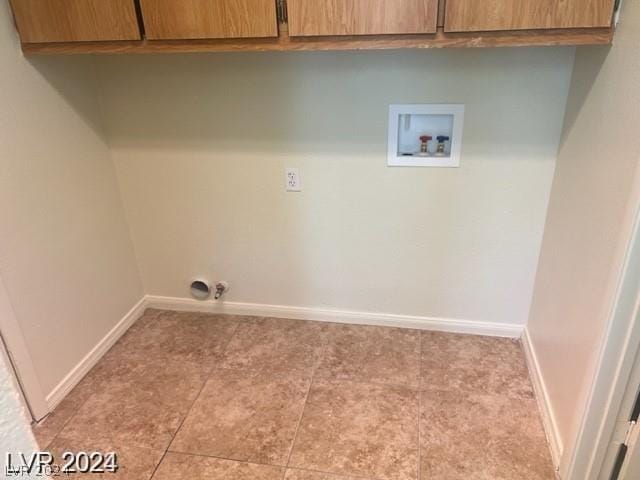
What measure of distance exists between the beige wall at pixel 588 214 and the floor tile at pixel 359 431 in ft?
1.80

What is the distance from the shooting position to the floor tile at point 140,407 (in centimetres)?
177

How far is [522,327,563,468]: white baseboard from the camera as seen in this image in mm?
1606

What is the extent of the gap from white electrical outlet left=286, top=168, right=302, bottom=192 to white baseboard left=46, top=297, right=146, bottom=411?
1123 mm

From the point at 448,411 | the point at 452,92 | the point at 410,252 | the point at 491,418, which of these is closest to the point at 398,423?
the point at 448,411

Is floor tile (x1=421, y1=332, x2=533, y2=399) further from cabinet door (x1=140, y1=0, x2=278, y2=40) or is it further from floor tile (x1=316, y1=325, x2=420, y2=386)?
cabinet door (x1=140, y1=0, x2=278, y2=40)

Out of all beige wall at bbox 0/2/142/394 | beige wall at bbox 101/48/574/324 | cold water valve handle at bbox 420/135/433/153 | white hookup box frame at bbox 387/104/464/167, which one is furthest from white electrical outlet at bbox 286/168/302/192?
beige wall at bbox 0/2/142/394

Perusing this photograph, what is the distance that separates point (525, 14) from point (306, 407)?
160 centimetres

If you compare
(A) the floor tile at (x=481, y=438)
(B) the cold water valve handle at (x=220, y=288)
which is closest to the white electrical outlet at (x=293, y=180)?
(B) the cold water valve handle at (x=220, y=288)

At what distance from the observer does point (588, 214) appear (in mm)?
1469

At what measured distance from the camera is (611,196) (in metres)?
1.29

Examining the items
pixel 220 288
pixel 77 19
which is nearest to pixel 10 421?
pixel 77 19

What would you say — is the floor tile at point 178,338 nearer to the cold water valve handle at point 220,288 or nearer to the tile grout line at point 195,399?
the tile grout line at point 195,399

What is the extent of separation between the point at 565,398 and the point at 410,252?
0.88m

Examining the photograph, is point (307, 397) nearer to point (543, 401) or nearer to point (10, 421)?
point (543, 401)
